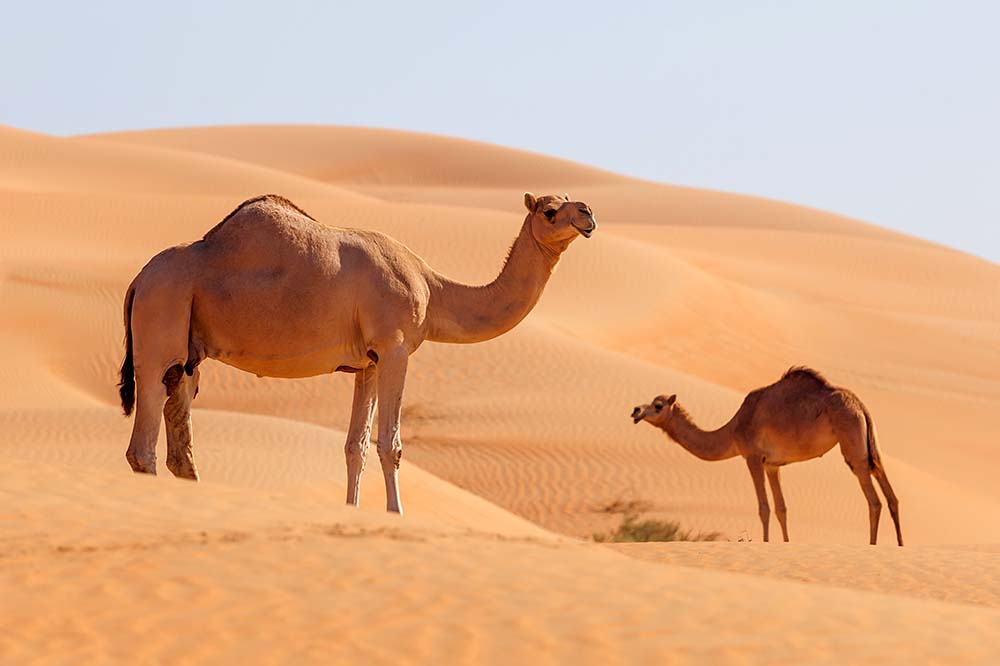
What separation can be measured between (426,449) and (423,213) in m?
17.6

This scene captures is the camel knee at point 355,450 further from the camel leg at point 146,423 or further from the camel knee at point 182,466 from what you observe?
the camel leg at point 146,423

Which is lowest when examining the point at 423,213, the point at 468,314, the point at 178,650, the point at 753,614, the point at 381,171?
the point at 178,650

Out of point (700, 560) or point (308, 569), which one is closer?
point (308, 569)

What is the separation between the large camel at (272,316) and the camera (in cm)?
1082

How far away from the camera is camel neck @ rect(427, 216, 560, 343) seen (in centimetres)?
1181

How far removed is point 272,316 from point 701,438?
8.51 m

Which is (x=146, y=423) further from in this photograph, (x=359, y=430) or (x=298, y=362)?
(x=359, y=430)

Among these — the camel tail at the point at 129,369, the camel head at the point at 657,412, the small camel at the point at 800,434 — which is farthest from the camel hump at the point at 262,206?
the camel head at the point at 657,412

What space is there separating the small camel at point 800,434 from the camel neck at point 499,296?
577 centimetres

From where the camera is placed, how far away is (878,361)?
38875mm

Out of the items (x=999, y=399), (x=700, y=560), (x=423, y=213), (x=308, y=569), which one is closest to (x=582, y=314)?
(x=423, y=213)

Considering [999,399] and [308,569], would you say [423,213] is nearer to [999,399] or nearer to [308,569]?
[999,399]

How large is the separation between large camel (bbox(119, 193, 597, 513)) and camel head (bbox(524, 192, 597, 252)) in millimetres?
78

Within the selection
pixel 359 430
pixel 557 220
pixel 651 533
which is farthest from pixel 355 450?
pixel 651 533
